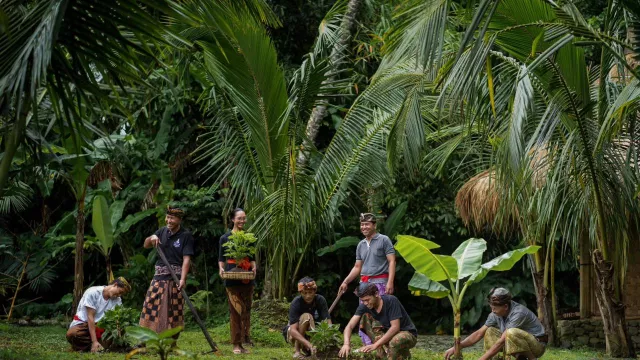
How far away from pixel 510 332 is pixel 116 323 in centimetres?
369

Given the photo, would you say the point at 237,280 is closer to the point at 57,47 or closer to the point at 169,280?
the point at 169,280

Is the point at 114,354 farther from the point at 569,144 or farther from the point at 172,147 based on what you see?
the point at 172,147

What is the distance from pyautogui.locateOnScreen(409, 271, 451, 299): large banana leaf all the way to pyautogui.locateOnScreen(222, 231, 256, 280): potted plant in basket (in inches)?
65.6

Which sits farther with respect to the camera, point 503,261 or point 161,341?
point 503,261

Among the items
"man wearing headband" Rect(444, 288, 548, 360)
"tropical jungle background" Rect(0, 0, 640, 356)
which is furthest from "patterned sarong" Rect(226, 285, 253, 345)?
"man wearing headband" Rect(444, 288, 548, 360)

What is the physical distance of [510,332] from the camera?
7480 mm

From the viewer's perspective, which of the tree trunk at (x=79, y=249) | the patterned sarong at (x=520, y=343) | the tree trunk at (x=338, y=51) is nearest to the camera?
the patterned sarong at (x=520, y=343)

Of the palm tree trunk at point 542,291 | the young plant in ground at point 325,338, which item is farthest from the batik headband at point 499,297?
the palm tree trunk at point 542,291

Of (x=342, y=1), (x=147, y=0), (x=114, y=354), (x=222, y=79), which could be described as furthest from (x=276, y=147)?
(x=147, y=0)

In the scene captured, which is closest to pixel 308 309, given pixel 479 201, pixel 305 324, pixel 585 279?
pixel 305 324

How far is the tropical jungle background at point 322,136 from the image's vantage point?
17.2 feet

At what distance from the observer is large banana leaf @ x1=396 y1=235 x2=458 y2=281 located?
8.20 m

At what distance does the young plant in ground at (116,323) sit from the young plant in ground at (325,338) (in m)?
1.86

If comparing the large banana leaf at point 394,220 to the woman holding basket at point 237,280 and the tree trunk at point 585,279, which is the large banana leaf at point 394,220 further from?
the woman holding basket at point 237,280
